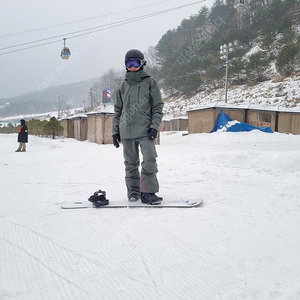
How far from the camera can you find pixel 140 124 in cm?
246

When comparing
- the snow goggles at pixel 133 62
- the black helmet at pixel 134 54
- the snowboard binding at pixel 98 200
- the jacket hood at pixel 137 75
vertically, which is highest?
the black helmet at pixel 134 54

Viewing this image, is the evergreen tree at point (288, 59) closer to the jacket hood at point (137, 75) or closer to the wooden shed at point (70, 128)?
the wooden shed at point (70, 128)

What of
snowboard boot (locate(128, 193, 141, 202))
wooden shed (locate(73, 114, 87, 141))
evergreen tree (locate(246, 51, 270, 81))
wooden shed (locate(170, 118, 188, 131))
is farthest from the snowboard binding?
evergreen tree (locate(246, 51, 270, 81))

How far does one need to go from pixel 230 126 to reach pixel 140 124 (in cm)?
1236

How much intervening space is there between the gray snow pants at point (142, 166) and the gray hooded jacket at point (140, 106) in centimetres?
10

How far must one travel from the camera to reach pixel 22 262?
1.33 metres

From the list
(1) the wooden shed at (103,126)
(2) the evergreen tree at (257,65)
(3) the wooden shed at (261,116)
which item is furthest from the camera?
(2) the evergreen tree at (257,65)

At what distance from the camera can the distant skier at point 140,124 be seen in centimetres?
243

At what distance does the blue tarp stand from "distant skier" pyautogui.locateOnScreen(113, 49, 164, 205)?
12105 mm

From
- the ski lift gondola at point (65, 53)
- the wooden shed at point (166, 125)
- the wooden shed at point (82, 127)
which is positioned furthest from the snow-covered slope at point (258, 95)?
the ski lift gondola at point (65, 53)

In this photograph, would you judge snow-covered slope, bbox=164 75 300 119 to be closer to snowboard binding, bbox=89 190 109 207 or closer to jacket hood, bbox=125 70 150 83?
jacket hood, bbox=125 70 150 83

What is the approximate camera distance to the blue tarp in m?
13.6

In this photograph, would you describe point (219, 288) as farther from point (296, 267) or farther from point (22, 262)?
point (22, 262)

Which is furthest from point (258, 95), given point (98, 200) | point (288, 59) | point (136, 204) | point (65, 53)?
point (98, 200)
